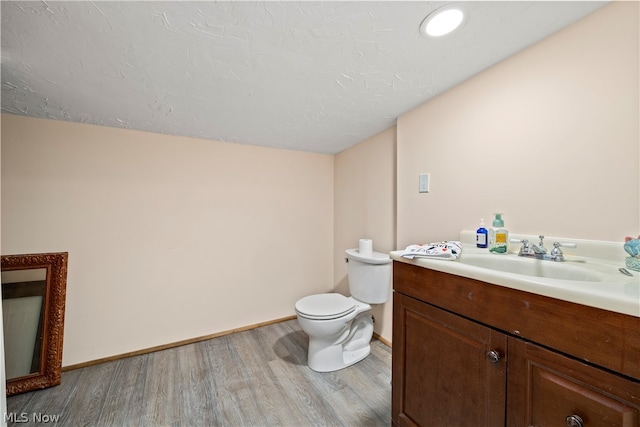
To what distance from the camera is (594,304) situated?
564mm

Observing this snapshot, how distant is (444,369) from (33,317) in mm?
2473

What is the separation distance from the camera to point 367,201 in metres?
2.23

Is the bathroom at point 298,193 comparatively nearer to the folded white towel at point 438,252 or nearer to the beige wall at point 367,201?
the beige wall at point 367,201

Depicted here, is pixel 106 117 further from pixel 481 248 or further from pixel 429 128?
pixel 481 248

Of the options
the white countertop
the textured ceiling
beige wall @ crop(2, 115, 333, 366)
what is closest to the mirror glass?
beige wall @ crop(2, 115, 333, 366)

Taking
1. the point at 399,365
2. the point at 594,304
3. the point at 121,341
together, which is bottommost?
the point at 121,341

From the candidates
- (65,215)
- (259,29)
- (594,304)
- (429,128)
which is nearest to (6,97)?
(65,215)

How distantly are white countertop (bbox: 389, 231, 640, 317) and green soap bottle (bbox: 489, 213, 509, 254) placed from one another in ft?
0.12

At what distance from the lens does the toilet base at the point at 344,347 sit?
1724 millimetres

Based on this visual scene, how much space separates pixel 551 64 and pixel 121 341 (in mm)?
3098

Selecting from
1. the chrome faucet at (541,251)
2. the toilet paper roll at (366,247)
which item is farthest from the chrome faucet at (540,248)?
the toilet paper roll at (366,247)

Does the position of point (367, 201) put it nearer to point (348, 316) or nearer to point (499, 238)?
point (348, 316)

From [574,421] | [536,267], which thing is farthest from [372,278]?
[574,421]

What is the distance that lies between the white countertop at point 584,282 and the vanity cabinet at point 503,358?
28 mm
